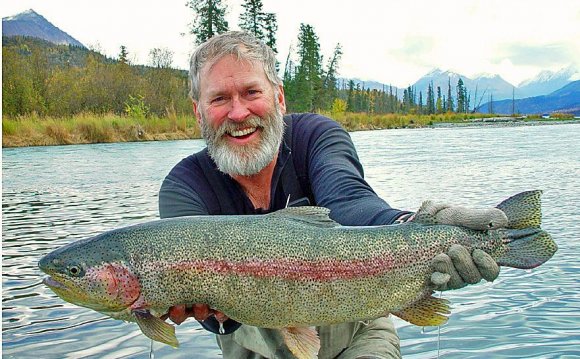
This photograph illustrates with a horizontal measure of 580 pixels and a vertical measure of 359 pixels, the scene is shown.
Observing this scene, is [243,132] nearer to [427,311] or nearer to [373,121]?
[427,311]

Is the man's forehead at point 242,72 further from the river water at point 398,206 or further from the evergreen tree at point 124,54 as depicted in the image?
the evergreen tree at point 124,54

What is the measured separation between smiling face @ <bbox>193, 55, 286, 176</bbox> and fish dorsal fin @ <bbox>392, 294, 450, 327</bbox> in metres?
1.36

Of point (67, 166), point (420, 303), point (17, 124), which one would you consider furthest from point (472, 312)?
point (17, 124)

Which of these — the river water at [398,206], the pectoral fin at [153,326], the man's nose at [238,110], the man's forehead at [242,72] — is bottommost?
the river water at [398,206]

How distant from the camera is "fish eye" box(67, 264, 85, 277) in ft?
8.92

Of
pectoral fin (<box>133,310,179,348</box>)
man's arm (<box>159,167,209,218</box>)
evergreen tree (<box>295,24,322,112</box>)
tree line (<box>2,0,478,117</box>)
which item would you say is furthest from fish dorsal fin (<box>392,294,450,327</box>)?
evergreen tree (<box>295,24,322,112</box>)

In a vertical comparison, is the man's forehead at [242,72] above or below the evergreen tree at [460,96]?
below

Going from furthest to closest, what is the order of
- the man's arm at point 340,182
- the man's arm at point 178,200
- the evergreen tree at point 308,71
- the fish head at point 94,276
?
the evergreen tree at point 308,71 → the man's arm at point 178,200 → the man's arm at point 340,182 → the fish head at point 94,276

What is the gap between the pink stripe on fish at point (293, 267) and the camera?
2.74 metres

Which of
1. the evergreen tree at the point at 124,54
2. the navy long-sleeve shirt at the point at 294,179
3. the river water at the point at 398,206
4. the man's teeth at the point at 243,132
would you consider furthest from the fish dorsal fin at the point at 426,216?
the evergreen tree at the point at 124,54

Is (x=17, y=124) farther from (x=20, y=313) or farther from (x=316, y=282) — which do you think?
(x=316, y=282)

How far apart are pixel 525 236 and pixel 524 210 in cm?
11

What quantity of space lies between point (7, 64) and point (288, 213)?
32464 millimetres

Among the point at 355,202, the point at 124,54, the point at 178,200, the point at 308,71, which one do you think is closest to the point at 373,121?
the point at 308,71
